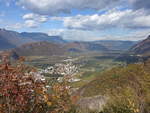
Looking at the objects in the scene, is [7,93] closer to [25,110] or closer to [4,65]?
[4,65]

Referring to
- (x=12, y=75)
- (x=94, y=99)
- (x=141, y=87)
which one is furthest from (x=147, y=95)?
(x=12, y=75)

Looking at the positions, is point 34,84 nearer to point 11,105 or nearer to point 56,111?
point 11,105

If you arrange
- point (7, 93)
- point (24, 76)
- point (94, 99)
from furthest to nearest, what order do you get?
point (94, 99) → point (24, 76) → point (7, 93)

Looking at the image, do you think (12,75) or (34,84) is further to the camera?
(34,84)

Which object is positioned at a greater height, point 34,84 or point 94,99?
point 34,84

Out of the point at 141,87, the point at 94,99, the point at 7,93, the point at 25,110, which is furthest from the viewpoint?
the point at 94,99

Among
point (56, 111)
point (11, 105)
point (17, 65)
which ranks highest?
point (17, 65)
